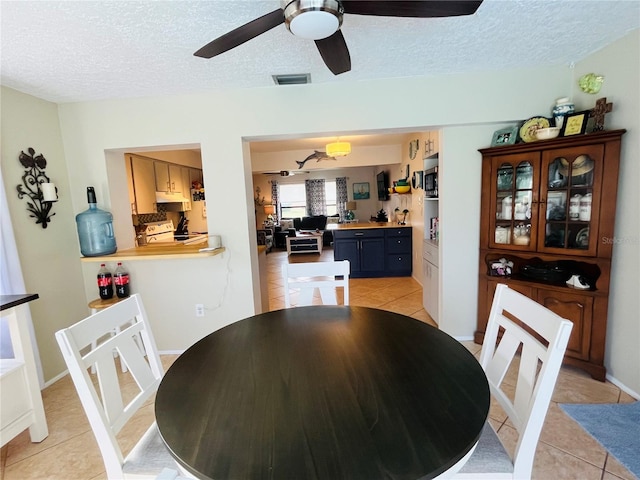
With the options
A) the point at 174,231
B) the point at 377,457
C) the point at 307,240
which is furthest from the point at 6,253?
the point at 307,240

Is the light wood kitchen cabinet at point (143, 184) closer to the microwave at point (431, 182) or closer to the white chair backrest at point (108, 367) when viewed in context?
the white chair backrest at point (108, 367)

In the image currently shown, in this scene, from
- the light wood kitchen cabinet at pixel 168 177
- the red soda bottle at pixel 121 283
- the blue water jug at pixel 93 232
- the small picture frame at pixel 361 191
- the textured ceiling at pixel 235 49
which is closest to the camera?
the textured ceiling at pixel 235 49


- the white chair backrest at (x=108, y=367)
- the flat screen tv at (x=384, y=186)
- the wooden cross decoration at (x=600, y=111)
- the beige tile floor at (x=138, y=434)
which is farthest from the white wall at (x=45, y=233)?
the flat screen tv at (x=384, y=186)

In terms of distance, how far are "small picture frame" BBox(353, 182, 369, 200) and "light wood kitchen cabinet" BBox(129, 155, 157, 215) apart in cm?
644

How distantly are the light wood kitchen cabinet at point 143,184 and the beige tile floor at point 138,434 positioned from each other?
218 cm

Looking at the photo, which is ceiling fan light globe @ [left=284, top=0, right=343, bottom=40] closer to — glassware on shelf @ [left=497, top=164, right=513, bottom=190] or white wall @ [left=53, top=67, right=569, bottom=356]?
white wall @ [left=53, top=67, right=569, bottom=356]

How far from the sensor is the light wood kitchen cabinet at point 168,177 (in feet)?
14.1

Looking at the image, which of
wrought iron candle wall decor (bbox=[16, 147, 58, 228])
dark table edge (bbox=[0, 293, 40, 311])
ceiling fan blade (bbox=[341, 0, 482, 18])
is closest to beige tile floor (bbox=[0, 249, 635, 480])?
dark table edge (bbox=[0, 293, 40, 311])

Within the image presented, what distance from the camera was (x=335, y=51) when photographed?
1.41 metres

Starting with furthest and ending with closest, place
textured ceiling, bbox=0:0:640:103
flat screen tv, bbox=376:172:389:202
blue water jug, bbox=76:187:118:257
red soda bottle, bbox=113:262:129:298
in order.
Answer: flat screen tv, bbox=376:172:389:202
red soda bottle, bbox=113:262:129:298
blue water jug, bbox=76:187:118:257
textured ceiling, bbox=0:0:640:103

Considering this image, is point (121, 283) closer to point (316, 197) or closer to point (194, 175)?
point (194, 175)

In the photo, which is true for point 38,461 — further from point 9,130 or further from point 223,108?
point 223,108

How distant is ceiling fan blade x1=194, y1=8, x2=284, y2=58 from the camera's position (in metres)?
1.21

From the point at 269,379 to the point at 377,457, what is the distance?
0.45 meters
